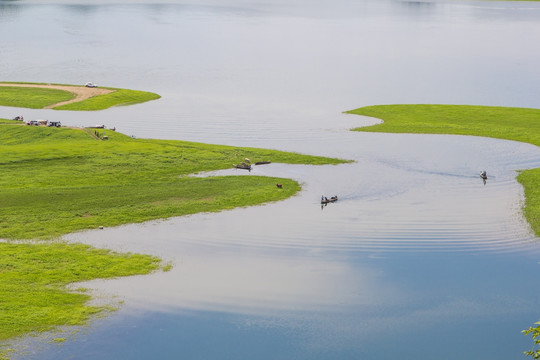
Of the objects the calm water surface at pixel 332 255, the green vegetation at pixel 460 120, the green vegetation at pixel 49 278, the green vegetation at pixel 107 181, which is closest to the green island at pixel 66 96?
the calm water surface at pixel 332 255

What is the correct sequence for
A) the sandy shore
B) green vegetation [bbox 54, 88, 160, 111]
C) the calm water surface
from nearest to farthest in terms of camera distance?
the calm water surface
green vegetation [bbox 54, 88, 160, 111]
the sandy shore

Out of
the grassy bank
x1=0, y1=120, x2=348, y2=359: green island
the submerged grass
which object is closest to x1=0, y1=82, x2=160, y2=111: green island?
x1=0, y1=120, x2=348, y2=359: green island

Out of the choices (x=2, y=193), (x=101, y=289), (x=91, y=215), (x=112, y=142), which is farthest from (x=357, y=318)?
(x=112, y=142)

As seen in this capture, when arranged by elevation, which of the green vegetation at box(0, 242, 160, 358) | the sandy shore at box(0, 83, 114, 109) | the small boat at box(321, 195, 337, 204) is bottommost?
the green vegetation at box(0, 242, 160, 358)

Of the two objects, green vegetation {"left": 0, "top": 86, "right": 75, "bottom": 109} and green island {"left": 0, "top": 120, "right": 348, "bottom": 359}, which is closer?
green island {"left": 0, "top": 120, "right": 348, "bottom": 359}

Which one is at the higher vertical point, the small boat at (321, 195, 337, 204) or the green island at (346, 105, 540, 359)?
the green island at (346, 105, 540, 359)

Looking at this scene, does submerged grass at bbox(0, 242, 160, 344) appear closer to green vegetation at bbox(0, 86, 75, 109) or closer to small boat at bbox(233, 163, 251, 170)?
small boat at bbox(233, 163, 251, 170)

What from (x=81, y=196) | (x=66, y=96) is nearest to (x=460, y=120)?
(x=81, y=196)

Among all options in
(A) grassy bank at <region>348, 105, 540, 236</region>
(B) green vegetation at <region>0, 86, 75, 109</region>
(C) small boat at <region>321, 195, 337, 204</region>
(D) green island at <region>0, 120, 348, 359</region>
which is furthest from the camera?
(B) green vegetation at <region>0, 86, 75, 109</region>
